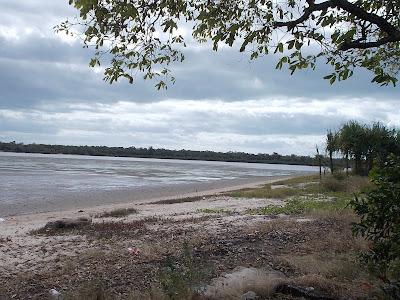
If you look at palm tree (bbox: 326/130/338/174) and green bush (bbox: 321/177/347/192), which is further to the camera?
palm tree (bbox: 326/130/338/174)

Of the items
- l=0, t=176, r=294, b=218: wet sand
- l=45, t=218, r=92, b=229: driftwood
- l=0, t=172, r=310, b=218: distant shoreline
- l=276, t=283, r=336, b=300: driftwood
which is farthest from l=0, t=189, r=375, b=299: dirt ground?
l=0, t=176, r=294, b=218: wet sand

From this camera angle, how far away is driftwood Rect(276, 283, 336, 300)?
6.39 meters

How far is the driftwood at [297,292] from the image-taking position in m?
6.39

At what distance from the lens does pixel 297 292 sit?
6.65 metres

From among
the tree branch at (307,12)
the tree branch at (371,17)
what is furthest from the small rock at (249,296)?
the tree branch at (371,17)

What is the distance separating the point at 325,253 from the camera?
9.44 m

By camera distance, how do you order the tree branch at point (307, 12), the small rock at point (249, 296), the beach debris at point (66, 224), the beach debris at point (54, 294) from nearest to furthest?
the tree branch at point (307, 12)
the small rock at point (249, 296)
the beach debris at point (54, 294)
the beach debris at point (66, 224)

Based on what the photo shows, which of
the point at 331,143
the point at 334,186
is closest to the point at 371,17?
the point at 334,186

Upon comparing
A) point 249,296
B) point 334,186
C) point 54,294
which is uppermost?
point 334,186

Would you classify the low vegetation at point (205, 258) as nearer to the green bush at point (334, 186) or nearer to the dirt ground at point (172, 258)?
the dirt ground at point (172, 258)

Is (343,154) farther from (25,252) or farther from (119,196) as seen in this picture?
(25,252)

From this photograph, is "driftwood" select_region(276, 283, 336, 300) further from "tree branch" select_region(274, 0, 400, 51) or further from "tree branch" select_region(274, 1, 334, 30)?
"tree branch" select_region(274, 1, 334, 30)

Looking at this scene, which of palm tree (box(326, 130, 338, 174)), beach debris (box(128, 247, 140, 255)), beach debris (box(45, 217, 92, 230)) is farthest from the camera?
palm tree (box(326, 130, 338, 174))

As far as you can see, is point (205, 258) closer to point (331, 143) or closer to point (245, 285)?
point (245, 285)
